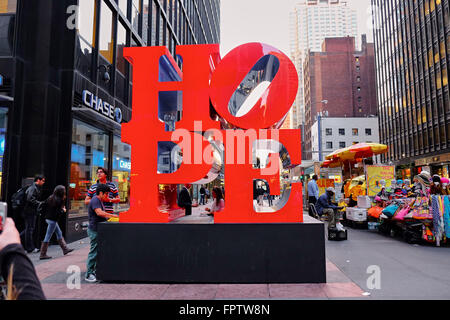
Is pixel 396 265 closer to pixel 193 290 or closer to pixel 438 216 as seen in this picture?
pixel 438 216

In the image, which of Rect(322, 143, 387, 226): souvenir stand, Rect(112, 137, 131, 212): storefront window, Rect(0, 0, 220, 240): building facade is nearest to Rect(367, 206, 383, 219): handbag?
Rect(322, 143, 387, 226): souvenir stand

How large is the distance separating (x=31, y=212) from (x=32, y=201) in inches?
14.1

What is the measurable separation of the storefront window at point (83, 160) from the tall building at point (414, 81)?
33646mm

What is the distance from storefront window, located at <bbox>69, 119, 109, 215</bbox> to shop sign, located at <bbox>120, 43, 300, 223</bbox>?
203 inches

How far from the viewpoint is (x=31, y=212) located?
310 inches

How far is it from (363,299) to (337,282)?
0.91m

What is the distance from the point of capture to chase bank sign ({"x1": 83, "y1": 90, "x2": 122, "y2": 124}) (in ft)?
32.9

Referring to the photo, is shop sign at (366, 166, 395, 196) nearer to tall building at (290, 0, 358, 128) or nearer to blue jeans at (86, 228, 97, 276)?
blue jeans at (86, 228, 97, 276)

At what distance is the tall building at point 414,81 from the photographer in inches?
1298

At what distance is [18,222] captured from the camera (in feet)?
26.9

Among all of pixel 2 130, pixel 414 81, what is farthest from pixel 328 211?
pixel 414 81

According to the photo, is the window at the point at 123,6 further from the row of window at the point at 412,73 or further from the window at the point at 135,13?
the row of window at the point at 412,73

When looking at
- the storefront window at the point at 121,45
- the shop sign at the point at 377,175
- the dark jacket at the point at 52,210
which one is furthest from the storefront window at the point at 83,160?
the shop sign at the point at 377,175

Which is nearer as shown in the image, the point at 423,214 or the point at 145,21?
the point at 423,214
